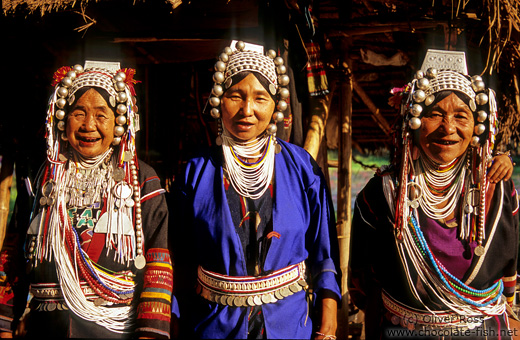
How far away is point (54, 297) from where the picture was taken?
2.87m

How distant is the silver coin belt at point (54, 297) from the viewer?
2.86 meters

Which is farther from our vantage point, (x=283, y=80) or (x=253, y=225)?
(x=283, y=80)

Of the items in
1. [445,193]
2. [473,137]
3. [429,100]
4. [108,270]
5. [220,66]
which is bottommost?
[108,270]

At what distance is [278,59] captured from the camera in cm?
304

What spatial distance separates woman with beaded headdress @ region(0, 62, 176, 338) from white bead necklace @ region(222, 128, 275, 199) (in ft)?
1.47

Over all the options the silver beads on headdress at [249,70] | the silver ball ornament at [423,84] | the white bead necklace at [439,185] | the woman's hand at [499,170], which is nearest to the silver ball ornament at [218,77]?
the silver beads on headdress at [249,70]

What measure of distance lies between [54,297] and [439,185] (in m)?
2.27

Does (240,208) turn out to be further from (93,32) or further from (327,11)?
(327,11)

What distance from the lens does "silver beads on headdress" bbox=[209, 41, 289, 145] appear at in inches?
115

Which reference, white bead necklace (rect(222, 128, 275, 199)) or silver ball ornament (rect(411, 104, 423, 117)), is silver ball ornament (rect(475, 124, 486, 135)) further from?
white bead necklace (rect(222, 128, 275, 199))

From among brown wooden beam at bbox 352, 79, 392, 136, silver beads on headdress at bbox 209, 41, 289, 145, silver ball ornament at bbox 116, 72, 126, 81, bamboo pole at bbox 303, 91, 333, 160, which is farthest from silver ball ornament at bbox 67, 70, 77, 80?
brown wooden beam at bbox 352, 79, 392, 136

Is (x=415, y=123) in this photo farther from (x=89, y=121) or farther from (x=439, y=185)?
(x=89, y=121)

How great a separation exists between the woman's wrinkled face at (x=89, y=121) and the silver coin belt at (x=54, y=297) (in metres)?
0.76

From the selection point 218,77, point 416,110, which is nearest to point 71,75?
point 218,77
